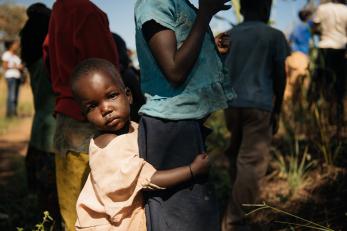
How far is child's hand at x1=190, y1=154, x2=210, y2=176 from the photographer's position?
149 cm

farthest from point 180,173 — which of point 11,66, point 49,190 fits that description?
point 11,66

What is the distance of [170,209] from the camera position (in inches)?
59.9

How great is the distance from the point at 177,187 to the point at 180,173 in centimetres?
7

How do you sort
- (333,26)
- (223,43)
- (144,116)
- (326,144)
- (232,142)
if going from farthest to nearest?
(333,26) → (326,144) → (232,142) → (223,43) → (144,116)

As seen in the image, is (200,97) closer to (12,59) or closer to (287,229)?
(287,229)

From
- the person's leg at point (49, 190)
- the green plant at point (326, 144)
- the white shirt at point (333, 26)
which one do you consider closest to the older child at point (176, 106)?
the person's leg at point (49, 190)

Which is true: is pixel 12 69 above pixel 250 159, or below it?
below

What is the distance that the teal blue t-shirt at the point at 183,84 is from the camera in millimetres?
1479

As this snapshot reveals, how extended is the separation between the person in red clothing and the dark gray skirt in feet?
1.77

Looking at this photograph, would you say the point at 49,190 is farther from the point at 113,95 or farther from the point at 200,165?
the point at 200,165

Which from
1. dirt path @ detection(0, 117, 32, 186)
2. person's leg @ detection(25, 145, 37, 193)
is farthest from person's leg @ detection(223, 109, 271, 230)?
dirt path @ detection(0, 117, 32, 186)

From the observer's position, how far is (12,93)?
927cm

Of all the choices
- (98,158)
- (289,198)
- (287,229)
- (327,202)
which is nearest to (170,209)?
(98,158)

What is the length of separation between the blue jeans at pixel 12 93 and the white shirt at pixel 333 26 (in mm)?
6587
